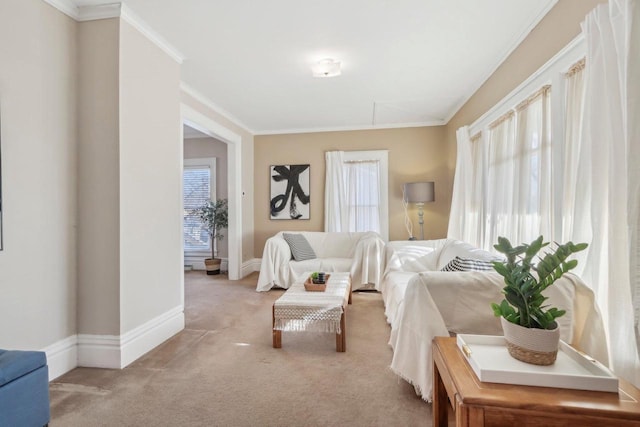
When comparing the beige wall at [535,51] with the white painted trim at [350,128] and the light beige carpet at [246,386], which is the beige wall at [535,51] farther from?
the light beige carpet at [246,386]

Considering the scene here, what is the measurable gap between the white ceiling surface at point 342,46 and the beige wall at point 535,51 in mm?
82

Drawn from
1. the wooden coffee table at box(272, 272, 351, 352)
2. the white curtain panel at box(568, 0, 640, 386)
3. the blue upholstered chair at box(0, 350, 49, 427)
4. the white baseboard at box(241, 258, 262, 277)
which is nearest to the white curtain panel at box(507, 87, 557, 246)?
the white curtain panel at box(568, 0, 640, 386)

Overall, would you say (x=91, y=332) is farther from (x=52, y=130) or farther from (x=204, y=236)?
(x=204, y=236)

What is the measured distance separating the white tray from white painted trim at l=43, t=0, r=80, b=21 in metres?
3.21

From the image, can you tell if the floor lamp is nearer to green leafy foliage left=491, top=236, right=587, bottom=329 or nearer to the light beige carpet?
the light beige carpet

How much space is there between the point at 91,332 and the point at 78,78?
1882mm

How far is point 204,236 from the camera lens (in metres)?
5.87

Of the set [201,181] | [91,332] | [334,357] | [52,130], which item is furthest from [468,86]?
[201,181]

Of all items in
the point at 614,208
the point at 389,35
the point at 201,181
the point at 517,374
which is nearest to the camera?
the point at 517,374

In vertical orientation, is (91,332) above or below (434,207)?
below

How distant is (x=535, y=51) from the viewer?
2.29 meters

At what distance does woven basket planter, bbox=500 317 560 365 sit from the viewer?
104 cm

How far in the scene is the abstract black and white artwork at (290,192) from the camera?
5.29 meters

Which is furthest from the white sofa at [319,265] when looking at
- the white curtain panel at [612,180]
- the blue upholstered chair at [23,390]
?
the blue upholstered chair at [23,390]
